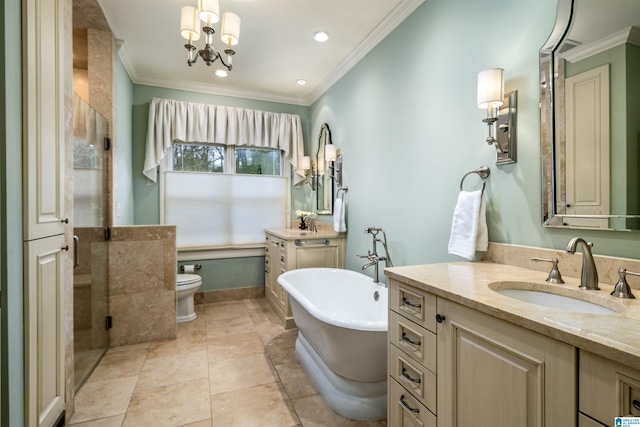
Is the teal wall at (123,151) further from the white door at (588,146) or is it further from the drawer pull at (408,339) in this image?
the white door at (588,146)

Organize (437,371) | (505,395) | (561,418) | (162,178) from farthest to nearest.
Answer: (162,178) < (437,371) < (505,395) < (561,418)

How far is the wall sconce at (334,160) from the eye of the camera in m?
3.27

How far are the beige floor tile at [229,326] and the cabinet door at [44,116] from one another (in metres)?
1.75

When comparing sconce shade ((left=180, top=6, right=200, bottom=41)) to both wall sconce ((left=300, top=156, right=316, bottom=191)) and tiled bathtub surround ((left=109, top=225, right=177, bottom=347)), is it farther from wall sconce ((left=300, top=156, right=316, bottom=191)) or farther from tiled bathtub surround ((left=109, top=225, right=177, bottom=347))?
wall sconce ((left=300, top=156, right=316, bottom=191))

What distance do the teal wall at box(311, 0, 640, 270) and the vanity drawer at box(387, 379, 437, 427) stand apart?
0.90m

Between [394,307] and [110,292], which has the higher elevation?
[394,307]

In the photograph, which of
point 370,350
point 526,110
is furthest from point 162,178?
point 526,110

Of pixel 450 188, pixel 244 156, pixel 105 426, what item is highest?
pixel 244 156

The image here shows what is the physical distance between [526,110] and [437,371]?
4.28 ft

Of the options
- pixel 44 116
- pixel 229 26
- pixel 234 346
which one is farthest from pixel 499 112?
pixel 234 346

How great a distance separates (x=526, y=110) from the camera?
1.44m

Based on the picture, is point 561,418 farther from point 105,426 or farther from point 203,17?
point 203,17

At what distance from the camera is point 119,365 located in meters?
2.26

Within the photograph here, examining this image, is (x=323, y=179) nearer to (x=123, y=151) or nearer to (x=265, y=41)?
(x=265, y=41)
